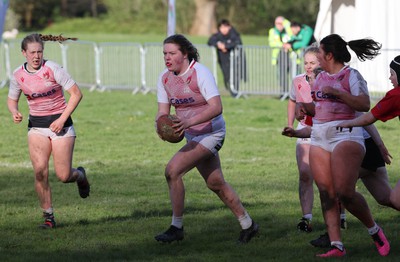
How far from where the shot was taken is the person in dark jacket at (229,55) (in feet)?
84.9

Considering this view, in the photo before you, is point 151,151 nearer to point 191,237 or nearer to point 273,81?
point 191,237

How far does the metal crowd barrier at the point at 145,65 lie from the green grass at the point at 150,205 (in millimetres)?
4730

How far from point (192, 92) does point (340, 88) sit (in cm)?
139

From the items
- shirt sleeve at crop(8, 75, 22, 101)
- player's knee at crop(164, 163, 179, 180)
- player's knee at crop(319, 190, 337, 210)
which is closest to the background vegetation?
shirt sleeve at crop(8, 75, 22, 101)

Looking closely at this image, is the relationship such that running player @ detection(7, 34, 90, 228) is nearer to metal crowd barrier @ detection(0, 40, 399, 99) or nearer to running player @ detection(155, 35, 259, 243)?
running player @ detection(155, 35, 259, 243)

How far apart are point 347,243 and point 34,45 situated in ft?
11.3

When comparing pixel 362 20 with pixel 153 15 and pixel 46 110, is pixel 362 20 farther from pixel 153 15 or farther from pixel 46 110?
pixel 153 15

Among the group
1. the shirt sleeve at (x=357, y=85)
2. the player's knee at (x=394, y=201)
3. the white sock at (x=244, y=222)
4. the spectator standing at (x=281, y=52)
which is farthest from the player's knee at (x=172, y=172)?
the spectator standing at (x=281, y=52)

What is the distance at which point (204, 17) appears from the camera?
2461 inches

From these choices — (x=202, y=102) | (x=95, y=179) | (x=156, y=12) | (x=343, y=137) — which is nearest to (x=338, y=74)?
(x=343, y=137)

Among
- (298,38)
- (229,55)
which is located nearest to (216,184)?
(298,38)

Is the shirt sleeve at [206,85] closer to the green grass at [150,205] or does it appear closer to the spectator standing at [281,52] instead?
the green grass at [150,205]

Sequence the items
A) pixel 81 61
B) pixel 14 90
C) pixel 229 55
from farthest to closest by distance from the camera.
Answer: pixel 81 61 < pixel 229 55 < pixel 14 90

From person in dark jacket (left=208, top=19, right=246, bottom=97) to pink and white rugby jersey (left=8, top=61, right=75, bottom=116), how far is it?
15.5 meters
